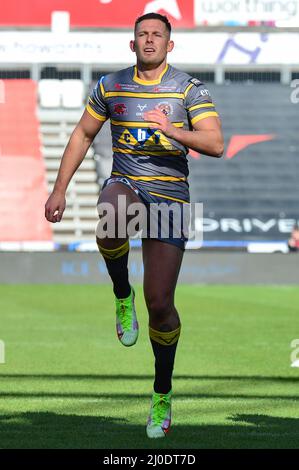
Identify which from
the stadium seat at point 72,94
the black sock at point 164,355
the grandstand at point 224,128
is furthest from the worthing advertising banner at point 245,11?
the black sock at point 164,355

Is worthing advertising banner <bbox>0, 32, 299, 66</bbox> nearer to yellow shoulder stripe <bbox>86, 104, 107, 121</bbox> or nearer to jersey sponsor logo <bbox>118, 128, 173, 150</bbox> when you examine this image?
yellow shoulder stripe <bbox>86, 104, 107, 121</bbox>

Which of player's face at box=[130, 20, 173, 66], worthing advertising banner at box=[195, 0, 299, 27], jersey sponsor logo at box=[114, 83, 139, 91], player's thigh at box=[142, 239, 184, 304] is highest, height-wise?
worthing advertising banner at box=[195, 0, 299, 27]

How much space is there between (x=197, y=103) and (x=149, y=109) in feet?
0.96

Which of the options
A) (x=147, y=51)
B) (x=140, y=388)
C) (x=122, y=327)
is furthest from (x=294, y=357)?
(x=147, y=51)

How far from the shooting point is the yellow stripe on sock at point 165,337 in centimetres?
712

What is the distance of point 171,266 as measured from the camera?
22.8 feet

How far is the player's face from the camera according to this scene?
Answer: 6.93 meters

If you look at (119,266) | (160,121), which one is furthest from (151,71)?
(119,266)

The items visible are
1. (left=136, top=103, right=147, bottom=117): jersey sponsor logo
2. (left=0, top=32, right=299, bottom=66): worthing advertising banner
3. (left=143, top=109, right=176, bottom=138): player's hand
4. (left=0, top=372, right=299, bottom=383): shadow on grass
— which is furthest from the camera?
(left=0, top=32, right=299, bottom=66): worthing advertising banner

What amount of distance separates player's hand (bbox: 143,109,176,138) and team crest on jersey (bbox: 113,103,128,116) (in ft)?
1.22

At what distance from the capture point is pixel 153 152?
23.1 feet

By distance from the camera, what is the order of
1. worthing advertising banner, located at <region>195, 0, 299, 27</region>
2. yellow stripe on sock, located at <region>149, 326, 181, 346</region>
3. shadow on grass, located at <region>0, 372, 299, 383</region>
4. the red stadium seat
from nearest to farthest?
yellow stripe on sock, located at <region>149, 326, 181, 346</region>
shadow on grass, located at <region>0, 372, 299, 383</region>
worthing advertising banner, located at <region>195, 0, 299, 27</region>
the red stadium seat

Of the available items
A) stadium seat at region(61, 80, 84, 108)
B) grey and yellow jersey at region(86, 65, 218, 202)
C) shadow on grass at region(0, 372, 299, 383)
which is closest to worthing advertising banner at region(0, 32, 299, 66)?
stadium seat at region(61, 80, 84, 108)

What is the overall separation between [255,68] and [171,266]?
95.6ft
